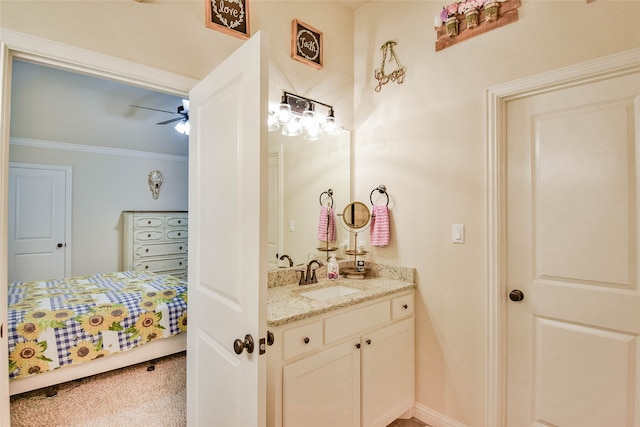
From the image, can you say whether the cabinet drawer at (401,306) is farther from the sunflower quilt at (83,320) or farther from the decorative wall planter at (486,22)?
the sunflower quilt at (83,320)

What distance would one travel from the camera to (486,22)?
186 centimetres

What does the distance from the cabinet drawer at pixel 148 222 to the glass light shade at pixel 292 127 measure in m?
3.81

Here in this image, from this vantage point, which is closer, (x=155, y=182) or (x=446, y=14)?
(x=446, y=14)

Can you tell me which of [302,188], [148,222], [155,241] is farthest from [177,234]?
[302,188]

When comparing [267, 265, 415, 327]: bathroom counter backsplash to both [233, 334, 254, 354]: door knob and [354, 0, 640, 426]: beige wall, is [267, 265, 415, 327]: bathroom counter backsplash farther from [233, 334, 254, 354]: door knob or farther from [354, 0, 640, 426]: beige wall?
[233, 334, 254, 354]: door knob

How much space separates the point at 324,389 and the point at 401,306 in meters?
0.75

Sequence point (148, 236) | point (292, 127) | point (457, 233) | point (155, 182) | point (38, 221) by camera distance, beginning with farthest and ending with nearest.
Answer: point (155, 182)
point (148, 236)
point (38, 221)
point (292, 127)
point (457, 233)

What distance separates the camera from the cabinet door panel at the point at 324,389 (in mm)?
1473

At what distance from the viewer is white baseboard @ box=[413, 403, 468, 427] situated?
1.99 metres

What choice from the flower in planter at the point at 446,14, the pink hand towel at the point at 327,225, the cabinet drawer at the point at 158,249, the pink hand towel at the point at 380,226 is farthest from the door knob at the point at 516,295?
the cabinet drawer at the point at 158,249

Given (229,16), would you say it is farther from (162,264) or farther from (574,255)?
(162,264)

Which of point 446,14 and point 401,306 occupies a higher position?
point 446,14

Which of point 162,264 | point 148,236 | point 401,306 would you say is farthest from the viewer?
point 162,264

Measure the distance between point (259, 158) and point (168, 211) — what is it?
4826 millimetres
